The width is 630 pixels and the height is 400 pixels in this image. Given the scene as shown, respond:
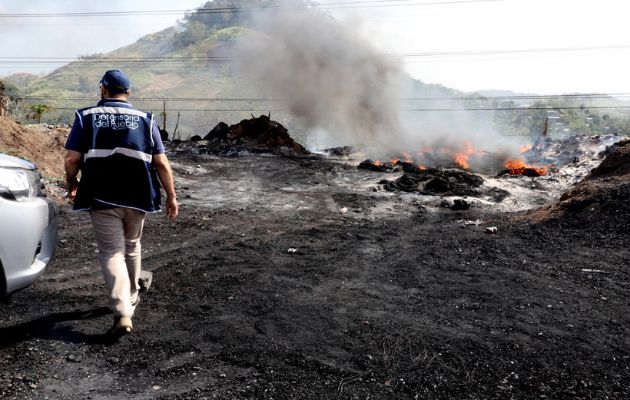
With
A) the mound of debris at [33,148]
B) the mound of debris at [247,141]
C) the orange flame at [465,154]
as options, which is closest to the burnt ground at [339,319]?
the mound of debris at [33,148]

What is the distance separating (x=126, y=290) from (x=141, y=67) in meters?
118

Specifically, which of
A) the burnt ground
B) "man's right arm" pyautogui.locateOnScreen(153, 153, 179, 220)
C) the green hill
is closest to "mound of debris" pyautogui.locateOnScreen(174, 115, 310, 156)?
the burnt ground

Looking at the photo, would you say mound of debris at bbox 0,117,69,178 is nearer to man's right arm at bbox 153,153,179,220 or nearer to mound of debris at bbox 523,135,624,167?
man's right arm at bbox 153,153,179,220

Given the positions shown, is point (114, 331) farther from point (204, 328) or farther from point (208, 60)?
point (208, 60)

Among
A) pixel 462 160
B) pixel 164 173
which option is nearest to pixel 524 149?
pixel 462 160

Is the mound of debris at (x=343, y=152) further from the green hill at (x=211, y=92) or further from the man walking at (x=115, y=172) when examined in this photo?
the man walking at (x=115, y=172)

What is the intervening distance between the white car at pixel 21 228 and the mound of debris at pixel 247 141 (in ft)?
63.1

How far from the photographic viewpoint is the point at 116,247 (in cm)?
364

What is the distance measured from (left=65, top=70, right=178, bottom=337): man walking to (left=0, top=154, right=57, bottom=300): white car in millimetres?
259

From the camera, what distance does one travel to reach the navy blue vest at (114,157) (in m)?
3.49

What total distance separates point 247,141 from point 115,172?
21.5 metres

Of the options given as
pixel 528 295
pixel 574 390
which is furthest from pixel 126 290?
pixel 528 295

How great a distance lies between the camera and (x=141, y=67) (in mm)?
110625

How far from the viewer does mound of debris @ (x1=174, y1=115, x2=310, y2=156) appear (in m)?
23.4
